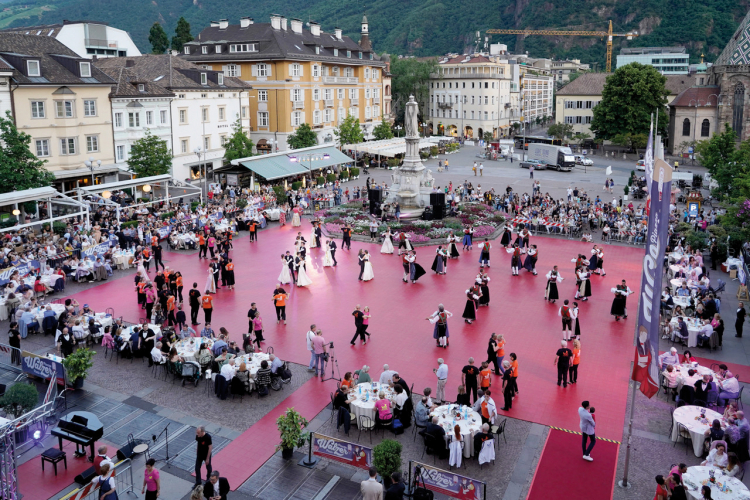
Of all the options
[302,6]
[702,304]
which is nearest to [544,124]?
[302,6]

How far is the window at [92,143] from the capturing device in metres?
A: 39.6

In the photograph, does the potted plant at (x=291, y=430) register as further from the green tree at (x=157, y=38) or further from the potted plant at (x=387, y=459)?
the green tree at (x=157, y=38)

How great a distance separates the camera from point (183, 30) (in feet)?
247

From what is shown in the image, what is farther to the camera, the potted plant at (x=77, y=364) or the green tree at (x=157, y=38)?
the green tree at (x=157, y=38)

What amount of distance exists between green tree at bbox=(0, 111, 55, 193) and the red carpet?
29.8 m

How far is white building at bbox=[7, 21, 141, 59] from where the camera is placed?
61.0 m

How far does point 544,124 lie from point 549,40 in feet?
155

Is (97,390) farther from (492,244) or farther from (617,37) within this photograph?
(617,37)

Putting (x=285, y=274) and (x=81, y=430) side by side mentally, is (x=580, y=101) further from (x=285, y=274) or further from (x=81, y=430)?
(x=81, y=430)

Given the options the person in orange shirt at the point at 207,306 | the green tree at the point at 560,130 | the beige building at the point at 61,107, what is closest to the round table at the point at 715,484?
the person in orange shirt at the point at 207,306

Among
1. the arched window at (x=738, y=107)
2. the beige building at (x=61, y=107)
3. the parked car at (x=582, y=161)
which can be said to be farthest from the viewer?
the arched window at (x=738, y=107)

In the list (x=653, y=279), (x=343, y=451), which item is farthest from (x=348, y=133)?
(x=653, y=279)

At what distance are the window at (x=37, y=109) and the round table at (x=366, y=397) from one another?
103 ft

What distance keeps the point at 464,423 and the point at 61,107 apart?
34.7 metres
